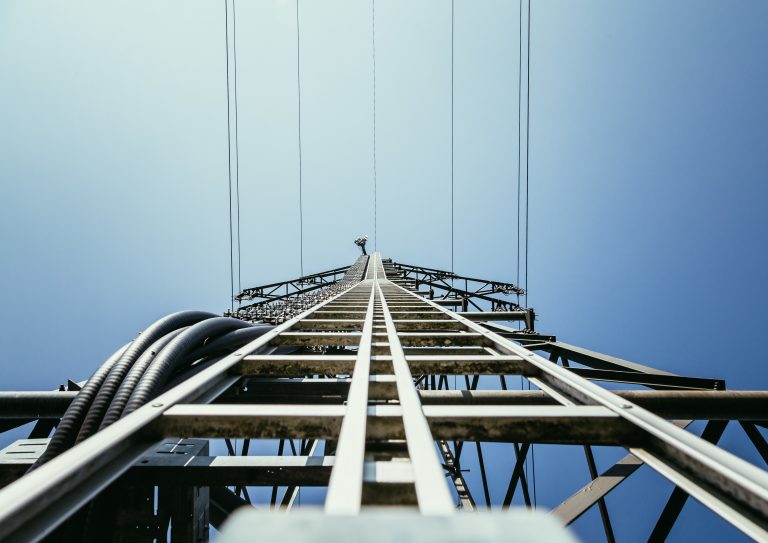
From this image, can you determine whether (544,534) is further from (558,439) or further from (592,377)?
(592,377)

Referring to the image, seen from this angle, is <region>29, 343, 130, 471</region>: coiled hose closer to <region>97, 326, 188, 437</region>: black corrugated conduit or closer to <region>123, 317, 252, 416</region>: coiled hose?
<region>97, 326, 188, 437</region>: black corrugated conduit

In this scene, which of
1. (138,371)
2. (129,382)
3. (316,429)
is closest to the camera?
(316,429)

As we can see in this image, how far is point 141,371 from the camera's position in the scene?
8.60 ft

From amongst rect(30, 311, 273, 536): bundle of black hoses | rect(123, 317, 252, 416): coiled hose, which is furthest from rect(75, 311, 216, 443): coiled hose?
rect(123, 317, 252, 416): coiled hose

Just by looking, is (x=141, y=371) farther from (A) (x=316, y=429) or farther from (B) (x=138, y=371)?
(A) (x=316, y=429)

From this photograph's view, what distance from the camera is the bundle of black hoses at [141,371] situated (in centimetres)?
226

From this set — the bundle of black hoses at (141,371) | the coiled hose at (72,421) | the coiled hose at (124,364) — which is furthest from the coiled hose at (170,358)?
the coiled hose at (72,421)

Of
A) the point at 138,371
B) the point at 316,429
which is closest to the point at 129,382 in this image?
the point at 138,371

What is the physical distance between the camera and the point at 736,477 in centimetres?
134

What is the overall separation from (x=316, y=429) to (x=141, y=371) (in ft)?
5.58

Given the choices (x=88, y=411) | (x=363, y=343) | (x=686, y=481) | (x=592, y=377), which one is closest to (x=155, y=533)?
(x=88, y=411)

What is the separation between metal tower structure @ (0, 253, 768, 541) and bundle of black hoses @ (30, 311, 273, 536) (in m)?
0.01

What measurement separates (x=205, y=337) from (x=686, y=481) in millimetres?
3696

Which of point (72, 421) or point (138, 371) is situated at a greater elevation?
point (138, 371)
